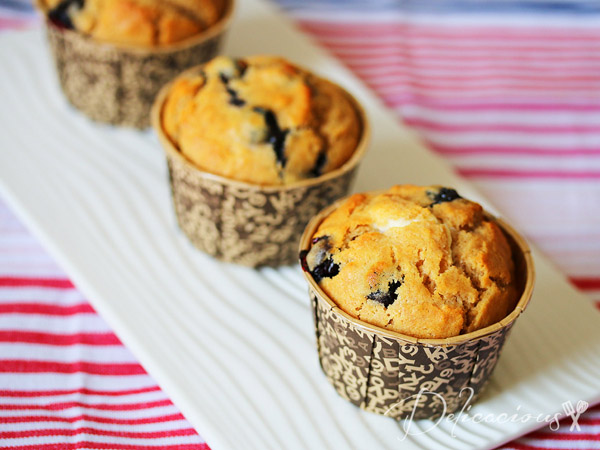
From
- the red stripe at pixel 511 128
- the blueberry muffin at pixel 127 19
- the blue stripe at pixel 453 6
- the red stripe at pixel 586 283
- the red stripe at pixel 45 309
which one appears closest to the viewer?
the red stripe at pixel 45 309

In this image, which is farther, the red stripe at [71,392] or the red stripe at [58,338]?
the red stripe at [58,338]

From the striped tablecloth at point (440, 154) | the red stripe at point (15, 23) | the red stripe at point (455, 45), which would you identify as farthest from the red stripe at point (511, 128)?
the red stripe at point (15, 23)

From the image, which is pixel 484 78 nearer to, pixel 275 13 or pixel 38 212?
pixel 275 13

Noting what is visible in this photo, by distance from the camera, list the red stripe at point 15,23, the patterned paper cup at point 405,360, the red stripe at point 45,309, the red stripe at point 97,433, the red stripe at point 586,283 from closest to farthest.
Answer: the patterned paper cup at point 405,360 < the red stripe at point 97,433 < the red stripe at point 45,309 < the red stripe at point 586,283 < the red stripe at point 15,23

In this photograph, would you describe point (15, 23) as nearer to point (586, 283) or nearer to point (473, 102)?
point (473, 102)

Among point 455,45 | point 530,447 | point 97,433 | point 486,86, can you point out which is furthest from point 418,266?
point 455,45

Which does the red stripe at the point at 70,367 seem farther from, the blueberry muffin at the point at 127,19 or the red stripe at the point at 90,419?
the blueberry muffin at the point at 127,19

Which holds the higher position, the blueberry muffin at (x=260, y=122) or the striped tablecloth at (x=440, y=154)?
the blueberry muffin at (x=260, y=122)
